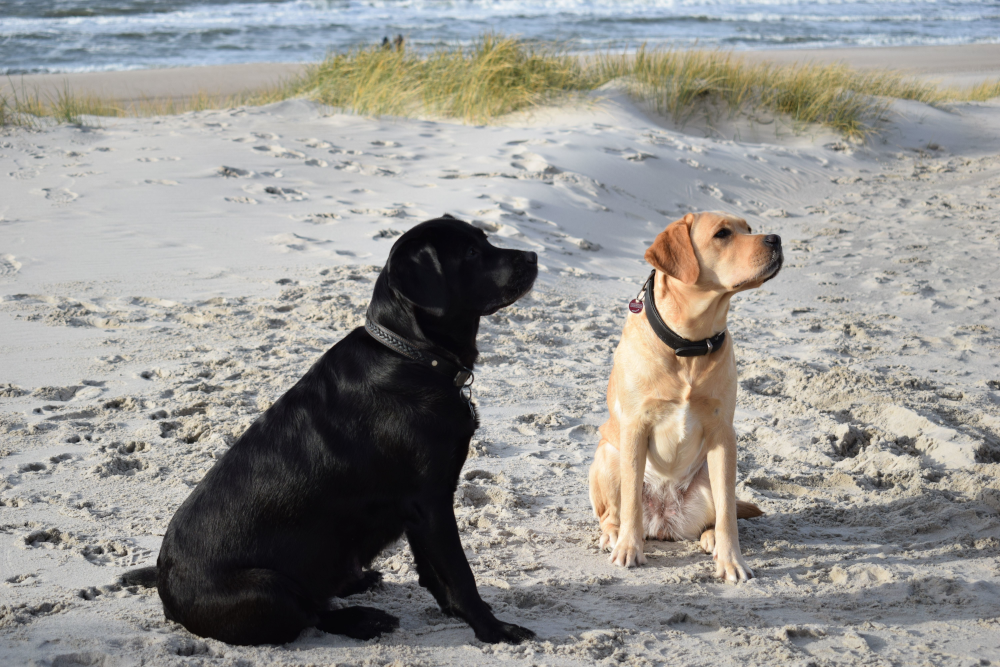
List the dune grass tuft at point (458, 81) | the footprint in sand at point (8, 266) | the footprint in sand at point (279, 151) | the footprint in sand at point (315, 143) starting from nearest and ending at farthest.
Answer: the footprint in sand at point (8, 266)
the footprint in sand at point (279, 151)
the footprint in sand at point (315, 143)
the dune grass tuft at point (458, 81)

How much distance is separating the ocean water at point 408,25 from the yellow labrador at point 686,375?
18855 millimetres

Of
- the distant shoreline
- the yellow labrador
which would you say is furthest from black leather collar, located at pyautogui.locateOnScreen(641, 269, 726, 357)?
the distant shoreline

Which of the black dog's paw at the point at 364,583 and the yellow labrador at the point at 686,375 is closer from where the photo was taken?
the black dog's paw at the point at 364,583

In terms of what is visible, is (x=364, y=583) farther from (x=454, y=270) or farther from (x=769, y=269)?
(x=769, y=269)

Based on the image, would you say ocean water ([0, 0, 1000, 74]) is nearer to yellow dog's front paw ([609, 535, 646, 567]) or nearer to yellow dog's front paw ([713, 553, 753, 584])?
yellow dog's front paw ([609, 535, 646, 567])

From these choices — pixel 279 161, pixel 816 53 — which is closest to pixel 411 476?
pixel 279 161

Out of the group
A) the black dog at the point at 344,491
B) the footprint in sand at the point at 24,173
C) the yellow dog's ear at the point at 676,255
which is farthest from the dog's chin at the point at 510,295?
the footprint in sand at the point at 24,173

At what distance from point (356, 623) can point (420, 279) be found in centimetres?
115

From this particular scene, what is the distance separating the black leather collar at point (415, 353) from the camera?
265 cm

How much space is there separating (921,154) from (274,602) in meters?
11.9

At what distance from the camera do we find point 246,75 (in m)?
19.9

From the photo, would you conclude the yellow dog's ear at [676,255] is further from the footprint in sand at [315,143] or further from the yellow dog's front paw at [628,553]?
the footprint in sand at [315,143]

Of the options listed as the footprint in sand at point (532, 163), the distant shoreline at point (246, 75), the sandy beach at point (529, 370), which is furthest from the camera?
the distant shoreline at point (246, 75)

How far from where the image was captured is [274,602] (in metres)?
2.44
